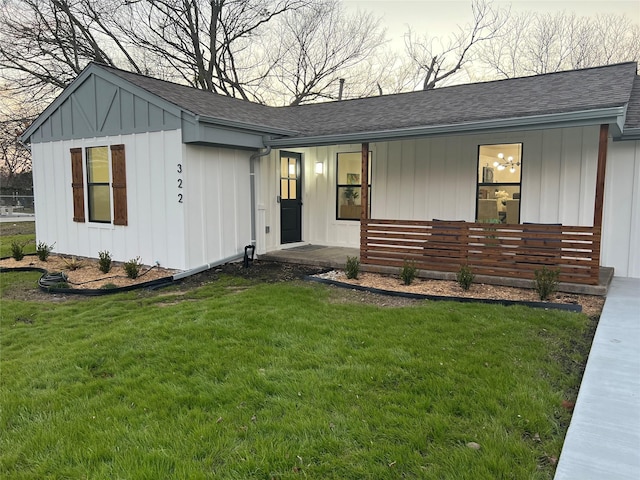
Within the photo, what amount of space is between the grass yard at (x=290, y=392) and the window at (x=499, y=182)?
121 inches

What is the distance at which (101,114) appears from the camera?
26.1ft

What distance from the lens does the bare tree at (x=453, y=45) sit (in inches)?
771

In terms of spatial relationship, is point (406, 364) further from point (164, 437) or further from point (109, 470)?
point (109, 470)

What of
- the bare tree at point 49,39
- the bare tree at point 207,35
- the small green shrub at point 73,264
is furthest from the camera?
the bare tree at point 207,35

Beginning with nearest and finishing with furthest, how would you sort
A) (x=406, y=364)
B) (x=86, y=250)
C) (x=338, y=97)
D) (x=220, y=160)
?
(x=406, y=364)
(x=220, y=160)
(x=86, y=250)
(x=338, y=97)

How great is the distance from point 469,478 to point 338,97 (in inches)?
796

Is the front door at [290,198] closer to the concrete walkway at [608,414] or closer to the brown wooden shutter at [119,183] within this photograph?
the brown wooden shutter at [119,183]

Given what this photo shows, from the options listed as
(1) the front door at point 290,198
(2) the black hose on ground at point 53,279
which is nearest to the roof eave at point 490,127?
(1) the front door at point 290,198

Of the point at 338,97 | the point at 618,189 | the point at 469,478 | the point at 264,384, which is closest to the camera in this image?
the point at 469,478

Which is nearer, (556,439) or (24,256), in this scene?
(556,439)

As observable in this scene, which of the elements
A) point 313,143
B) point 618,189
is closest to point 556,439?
point 618,189

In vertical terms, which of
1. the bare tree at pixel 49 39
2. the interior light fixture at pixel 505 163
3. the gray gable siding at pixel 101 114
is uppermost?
the bare tree at pixel 49 39

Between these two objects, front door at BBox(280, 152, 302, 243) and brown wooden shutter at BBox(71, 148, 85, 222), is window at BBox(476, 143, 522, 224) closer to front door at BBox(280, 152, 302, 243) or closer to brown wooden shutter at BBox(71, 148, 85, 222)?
front door at BBox(280, 152, 302, 243)

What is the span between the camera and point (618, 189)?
658cm
